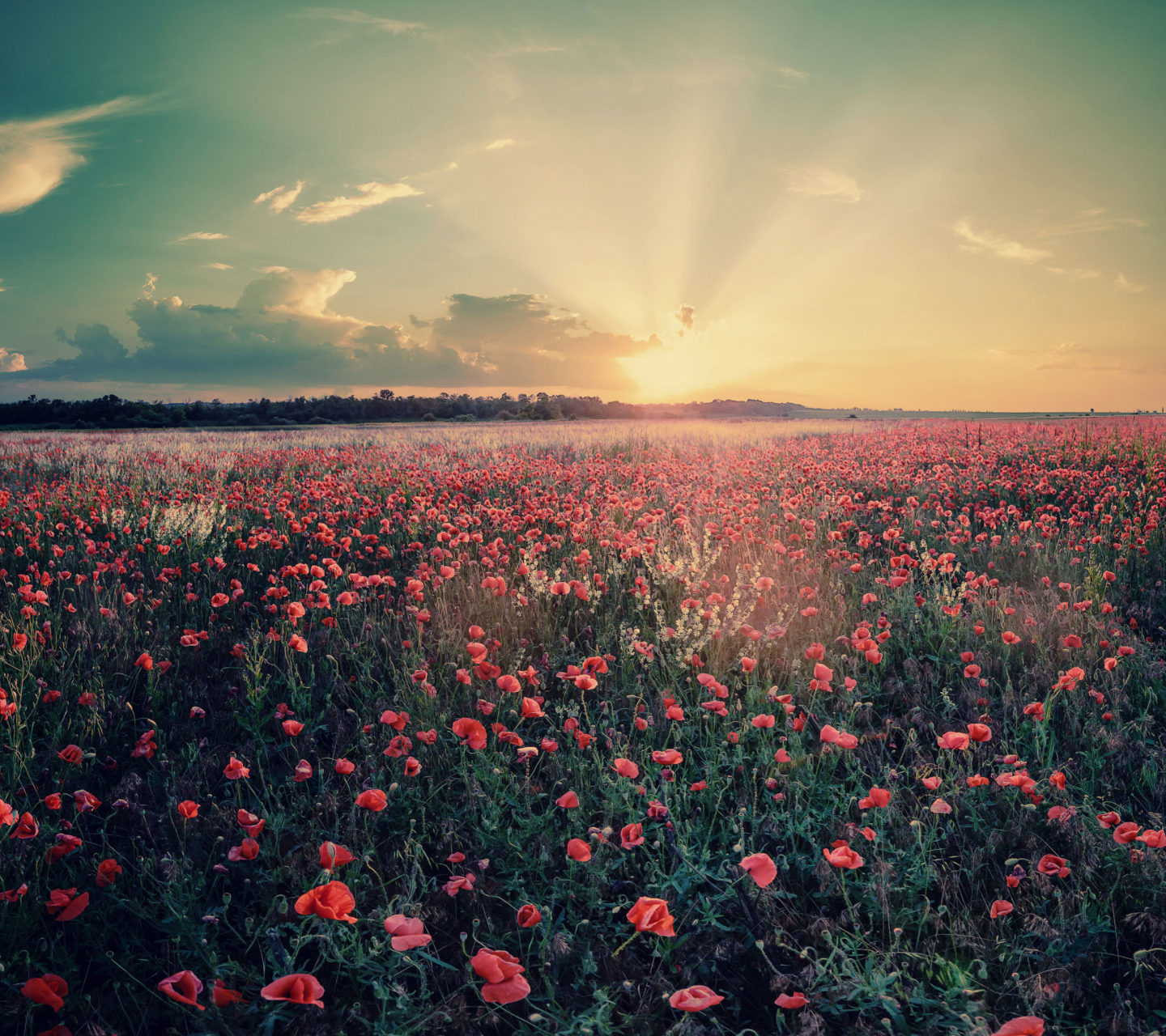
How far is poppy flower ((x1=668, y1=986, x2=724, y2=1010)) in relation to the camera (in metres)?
1.29

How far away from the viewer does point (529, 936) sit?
1979mm

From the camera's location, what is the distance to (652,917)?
1498mm

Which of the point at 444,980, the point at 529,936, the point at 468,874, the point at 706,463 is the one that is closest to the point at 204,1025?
the point at 444,980

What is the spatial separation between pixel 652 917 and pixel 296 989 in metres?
0.81

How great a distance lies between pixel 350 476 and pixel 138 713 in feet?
22.0

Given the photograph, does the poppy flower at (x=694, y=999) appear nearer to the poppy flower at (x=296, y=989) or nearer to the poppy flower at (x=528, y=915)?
the poppy flower at (x=528, y=915)

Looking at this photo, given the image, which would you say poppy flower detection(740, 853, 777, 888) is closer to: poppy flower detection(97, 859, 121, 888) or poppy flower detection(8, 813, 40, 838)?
poppy flower detection(97, 859, 121, 888)

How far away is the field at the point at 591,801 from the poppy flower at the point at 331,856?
2 centimetres

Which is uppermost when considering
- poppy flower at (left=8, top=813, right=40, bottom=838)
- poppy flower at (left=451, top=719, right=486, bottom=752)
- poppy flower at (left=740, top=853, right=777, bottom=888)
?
poppy flower at (left=451, top=719, right=486, bottom=752)

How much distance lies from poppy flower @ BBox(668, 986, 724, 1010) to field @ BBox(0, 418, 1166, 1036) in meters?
0.01

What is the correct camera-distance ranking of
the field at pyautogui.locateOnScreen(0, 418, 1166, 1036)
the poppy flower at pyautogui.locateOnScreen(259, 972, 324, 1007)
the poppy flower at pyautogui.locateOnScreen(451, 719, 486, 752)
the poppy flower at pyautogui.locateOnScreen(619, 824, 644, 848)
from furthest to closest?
the poppy flower at pyautogui.locateOnScreen(451, 719, 486, 752) < the poppy flower at pyautogui.locateOnScreen(619, 824, 644, 848) < the field at pyautogui.locateOnScreen(0, 418, 1166, 1036) < the poppy flower at pyautogui.locateOnScreen(259, 972, 324, 1007)

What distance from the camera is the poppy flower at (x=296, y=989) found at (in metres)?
1.26

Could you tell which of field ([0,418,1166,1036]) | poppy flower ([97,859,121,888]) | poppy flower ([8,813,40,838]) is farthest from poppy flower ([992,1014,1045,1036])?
poppy flower ([8,813,40,838])

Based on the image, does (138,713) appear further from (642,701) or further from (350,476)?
(350,476)
